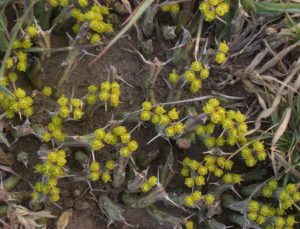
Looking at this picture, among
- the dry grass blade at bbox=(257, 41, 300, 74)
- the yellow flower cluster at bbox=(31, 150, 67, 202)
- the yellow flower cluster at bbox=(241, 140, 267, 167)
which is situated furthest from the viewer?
the dry grass blade at bbox=(257, 41, 300, 74)

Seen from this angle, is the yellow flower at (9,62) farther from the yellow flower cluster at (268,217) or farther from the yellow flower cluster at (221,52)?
the yellow flower cluster at (268,217)

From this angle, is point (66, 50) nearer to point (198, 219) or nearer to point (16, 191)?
point (16, 191)

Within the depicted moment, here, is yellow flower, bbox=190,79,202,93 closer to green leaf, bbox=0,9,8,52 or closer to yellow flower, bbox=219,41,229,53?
yellow flower, bbox=219,41,229,53

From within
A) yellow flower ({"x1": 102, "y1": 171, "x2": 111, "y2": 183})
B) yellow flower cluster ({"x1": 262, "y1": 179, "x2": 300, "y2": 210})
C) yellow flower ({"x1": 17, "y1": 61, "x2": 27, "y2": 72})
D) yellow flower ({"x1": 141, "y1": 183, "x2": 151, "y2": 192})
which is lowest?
yellow flower cluster ({"x1": 262, "y1": 179, "x2": 300, "y2": 210})

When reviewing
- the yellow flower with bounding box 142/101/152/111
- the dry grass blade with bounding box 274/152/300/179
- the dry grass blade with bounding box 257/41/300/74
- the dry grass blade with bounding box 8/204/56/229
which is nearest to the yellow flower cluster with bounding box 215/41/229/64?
the dry grass blade with bounding box 257/41/300/74

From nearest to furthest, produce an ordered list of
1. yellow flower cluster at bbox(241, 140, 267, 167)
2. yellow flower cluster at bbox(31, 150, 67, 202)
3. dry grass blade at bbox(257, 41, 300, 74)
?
yellow flower cluster at bbox(31, 150, 67, 202), yellow flower cluster at bbox(241, 140, 267, 167), dry grass blade at bbox(257, 41, 300, 74)

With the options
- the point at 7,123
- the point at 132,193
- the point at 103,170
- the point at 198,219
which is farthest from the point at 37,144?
the point at 198,219
